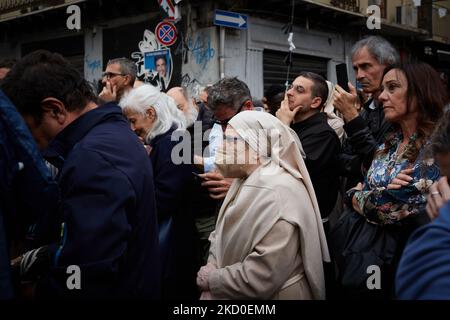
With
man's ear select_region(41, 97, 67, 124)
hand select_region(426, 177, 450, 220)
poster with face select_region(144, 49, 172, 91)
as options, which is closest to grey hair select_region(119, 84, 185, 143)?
man's ear select_region(41, 97, 67, 124)

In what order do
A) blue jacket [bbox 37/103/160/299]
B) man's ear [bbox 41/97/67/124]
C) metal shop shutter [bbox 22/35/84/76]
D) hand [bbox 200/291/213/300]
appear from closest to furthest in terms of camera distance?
→ blue jacket [bbox 37/103/160/299]
man's ear [bbox 41/97/67/124]
hand [bbox 200/291/213/300]
metal shop shutter [bbox 22/35/84/76]

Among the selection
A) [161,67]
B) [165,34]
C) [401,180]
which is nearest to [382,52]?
[401,180]

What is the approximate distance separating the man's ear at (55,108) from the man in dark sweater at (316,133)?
77.7 inches

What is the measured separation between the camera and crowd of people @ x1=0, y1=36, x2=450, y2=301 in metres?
1.84

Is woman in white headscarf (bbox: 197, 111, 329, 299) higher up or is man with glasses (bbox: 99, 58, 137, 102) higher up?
man with glasses (bbox: 99, 58, 137, 102)

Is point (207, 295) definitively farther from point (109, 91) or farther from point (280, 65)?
point (280, 65)

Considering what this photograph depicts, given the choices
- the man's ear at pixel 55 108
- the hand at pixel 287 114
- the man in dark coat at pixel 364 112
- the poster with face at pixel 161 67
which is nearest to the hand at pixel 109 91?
the hand at pixel 287 114

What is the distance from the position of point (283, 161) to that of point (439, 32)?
59.3 ft

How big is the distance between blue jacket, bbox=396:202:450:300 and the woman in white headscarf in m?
1.18

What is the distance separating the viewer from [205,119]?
4.89 meters

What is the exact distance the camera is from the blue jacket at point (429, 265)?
1292 millimetres

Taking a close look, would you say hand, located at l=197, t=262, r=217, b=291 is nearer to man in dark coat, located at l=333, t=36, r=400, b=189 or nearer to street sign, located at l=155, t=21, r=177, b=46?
man in dark coat, located at l=333, t=36, r=400, b=189

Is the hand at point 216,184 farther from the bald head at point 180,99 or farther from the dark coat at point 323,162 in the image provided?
the bald head at point 180,99

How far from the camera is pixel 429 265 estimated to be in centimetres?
132
